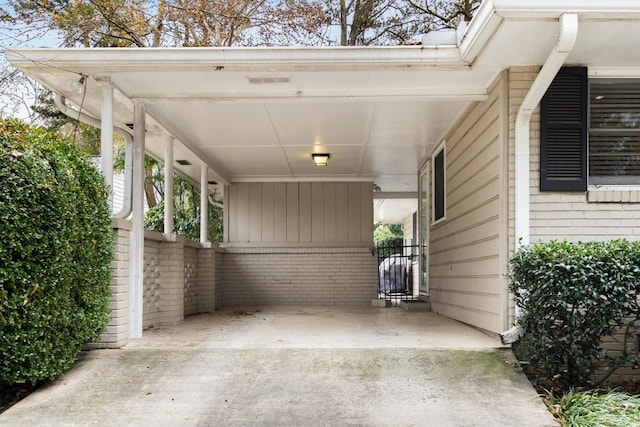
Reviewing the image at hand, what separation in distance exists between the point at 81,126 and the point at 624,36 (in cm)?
993

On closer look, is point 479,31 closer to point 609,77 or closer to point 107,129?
point 609,77

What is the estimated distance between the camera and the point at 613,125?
516cm

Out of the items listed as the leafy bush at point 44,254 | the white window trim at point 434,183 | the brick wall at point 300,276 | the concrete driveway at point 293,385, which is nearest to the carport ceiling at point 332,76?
the white window trim at point 434,183

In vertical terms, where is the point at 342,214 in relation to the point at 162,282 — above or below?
above

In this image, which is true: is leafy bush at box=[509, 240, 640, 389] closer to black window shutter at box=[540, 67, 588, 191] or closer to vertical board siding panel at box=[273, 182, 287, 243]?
black window shutter at box=[540, 67, 588, 191]

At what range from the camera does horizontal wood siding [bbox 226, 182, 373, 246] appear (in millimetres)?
10883

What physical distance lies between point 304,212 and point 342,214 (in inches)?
29.0

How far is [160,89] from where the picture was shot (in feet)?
18.2

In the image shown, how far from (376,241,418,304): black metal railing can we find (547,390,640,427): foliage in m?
7.42

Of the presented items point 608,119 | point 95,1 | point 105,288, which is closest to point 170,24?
point 95,1

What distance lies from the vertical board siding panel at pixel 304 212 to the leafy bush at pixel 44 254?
255 inches

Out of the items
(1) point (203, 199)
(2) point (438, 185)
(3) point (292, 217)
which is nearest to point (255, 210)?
(3) point (292, 217)

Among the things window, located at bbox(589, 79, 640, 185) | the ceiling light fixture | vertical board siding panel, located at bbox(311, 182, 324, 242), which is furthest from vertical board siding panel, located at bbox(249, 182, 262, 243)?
window, located at bbox(589, 79, 640, 185)

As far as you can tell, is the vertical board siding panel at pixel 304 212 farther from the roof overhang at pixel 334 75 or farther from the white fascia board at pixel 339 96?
the white fascia board at pixel 339 96
